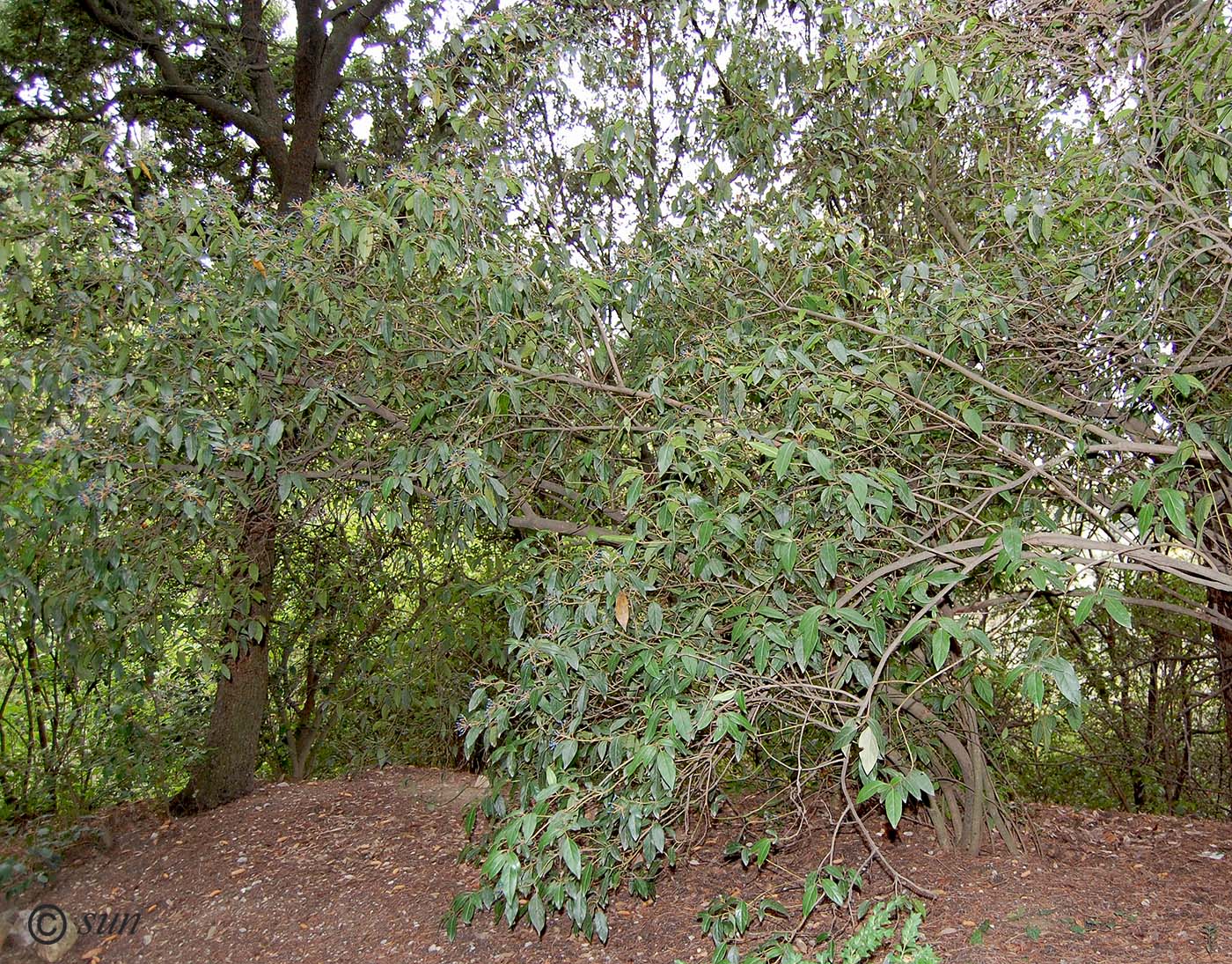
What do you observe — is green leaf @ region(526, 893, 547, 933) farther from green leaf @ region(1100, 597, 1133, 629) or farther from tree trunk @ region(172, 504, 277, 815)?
tree trunk @ region(172, 504, 277, 815)

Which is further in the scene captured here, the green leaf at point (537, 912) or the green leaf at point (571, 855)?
the green leaf at point (537, 912)

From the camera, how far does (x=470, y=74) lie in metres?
3.69

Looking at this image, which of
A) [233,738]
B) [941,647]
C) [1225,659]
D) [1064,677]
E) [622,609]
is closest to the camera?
[1064,677]

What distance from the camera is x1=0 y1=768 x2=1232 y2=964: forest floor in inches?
139

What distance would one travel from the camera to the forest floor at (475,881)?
11.6 feet

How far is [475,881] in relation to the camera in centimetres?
475

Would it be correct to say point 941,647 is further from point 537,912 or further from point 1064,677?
point 537,912

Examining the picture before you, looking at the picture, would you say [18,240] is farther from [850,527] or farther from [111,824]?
[111,824]

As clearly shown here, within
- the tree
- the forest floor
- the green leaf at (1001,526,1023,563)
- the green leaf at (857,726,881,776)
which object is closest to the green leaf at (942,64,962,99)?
the tree

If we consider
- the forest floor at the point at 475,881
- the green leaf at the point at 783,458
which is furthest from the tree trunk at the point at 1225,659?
the green leaf at the point at 783,458

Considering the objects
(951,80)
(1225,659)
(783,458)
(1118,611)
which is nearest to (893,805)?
(1118,611)

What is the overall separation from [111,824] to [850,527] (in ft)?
17.3

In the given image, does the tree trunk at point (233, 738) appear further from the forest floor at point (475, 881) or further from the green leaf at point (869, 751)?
the green leaf at point (869, 751)

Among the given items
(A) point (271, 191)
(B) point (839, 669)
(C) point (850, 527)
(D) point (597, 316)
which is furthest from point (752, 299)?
(A) point (271, 191)
